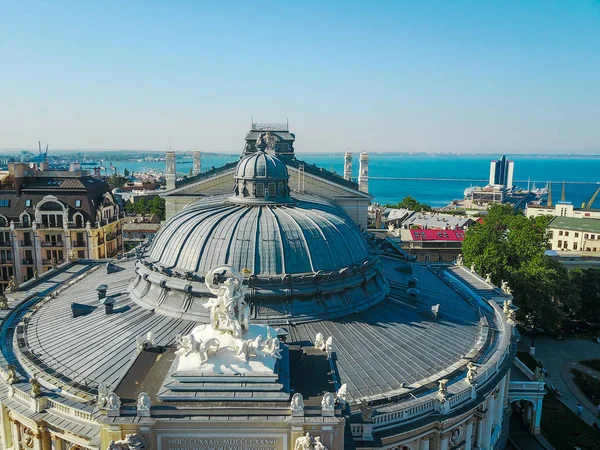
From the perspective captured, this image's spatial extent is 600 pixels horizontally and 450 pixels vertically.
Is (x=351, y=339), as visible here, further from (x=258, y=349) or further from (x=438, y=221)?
(x=438, y=221)

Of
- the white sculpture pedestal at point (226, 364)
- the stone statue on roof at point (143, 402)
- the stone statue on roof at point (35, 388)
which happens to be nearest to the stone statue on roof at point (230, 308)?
the white sculpture pedestal at point (226, 364)

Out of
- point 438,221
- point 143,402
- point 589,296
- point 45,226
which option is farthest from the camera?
point 438,221

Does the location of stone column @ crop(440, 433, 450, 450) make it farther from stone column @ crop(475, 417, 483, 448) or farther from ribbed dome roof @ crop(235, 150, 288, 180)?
ribbed dome roof @ crop(235, 150, 288, 180)

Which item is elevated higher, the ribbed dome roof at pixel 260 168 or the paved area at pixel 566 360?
the ribbed dome roof at pixel 260 168

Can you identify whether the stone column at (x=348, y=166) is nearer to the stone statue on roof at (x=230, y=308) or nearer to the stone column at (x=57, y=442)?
the stone statue on roof at (x=230, y=308)

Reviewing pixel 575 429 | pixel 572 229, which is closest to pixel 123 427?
pixel 575 429

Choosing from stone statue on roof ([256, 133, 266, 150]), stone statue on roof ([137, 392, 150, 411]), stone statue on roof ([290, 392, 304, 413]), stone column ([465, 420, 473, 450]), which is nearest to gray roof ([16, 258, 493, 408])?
stone column ([465, 420, 473, 450])

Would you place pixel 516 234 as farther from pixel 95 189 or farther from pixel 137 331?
pixel 95 189

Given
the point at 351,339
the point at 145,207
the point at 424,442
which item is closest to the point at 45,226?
the point at 145,207

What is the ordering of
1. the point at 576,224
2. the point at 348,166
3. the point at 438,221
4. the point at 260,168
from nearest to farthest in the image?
the point at 260,168 < the point at 348,166 < the point at 576,224 < the point at 438,221
